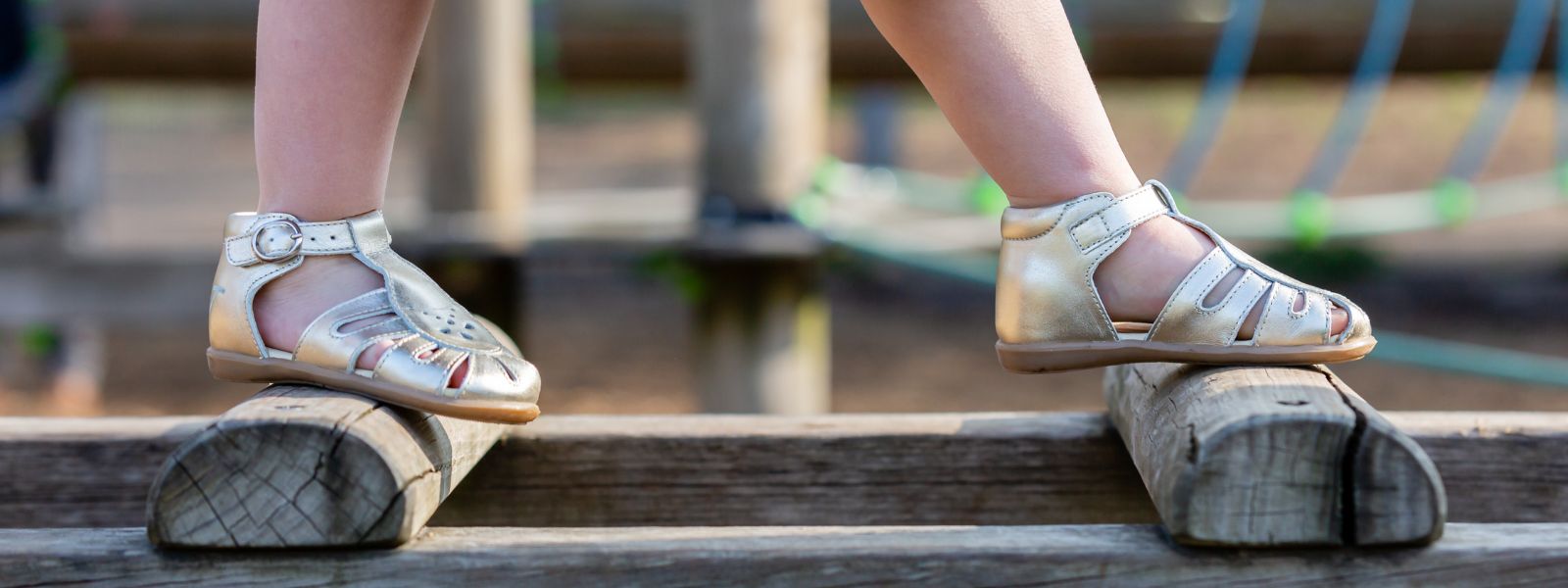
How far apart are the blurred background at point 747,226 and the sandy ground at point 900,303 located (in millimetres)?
19

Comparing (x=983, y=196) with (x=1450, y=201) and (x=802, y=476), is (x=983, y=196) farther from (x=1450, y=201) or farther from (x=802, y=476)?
(x=802, y=476)

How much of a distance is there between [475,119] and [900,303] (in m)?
2.67

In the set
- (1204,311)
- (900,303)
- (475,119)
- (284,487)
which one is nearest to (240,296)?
(284,487)

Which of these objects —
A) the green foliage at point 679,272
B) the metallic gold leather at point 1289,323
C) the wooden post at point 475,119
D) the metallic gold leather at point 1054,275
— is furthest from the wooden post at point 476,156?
the metallic gold leather at point 1289,323

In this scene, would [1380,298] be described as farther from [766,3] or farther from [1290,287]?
[1290,287]

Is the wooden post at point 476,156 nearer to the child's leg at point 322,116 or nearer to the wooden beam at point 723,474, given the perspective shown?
the wooden beam at point 723,474

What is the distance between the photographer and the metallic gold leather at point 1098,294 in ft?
3.24

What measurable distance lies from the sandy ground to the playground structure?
1.12 m

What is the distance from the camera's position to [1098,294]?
101cm

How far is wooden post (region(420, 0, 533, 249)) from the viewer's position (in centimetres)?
253

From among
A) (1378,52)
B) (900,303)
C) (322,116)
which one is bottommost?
(900,303)

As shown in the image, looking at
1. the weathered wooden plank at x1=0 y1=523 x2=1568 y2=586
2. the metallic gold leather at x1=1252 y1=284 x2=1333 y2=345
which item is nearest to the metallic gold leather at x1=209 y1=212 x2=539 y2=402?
the weathered wooden plank at x1=0 y1=523 x2=1568 y2=586

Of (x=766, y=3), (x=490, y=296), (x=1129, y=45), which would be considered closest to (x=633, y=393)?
(x=490, y=296)

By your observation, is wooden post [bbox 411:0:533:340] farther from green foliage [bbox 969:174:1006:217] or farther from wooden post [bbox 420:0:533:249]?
green foliage [bbox 969:174:1006:217]
